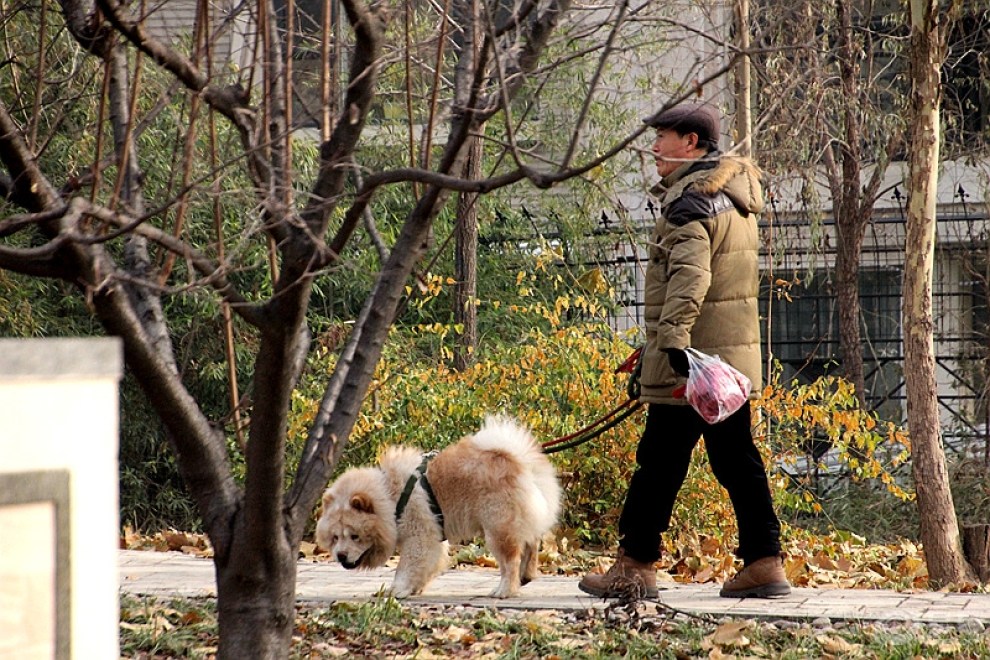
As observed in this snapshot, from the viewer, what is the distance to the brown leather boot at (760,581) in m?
6.14

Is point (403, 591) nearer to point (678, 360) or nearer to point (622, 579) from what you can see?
point (622, 579)

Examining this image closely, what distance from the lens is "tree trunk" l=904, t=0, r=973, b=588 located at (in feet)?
22.2

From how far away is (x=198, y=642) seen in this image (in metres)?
5.36

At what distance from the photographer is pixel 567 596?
6.38 m

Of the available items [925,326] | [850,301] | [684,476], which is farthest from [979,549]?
[850,301]

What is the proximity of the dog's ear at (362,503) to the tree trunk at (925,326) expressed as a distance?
2875 mm

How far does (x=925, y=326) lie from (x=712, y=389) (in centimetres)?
184

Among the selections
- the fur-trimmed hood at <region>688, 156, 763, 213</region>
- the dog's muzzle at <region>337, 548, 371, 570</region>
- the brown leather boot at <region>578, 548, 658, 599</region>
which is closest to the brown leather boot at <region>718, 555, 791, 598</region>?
the brown leather boot at <region>578, 548, 658, 599</region>

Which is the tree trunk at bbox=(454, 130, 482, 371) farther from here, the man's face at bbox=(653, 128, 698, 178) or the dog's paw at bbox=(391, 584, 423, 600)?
the man's face at bbox=(653, 128, 698, 178)

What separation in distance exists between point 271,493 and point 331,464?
0.35 m

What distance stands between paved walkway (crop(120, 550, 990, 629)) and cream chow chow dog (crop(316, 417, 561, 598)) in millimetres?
190

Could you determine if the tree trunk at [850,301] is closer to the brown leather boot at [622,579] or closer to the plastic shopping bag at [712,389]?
the brown leather boot at [622,579]

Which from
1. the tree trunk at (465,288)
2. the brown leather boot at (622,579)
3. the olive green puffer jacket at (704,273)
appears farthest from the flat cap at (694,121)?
the tree trunk at (465,288)

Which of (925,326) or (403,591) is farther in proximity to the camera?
(925,326)
